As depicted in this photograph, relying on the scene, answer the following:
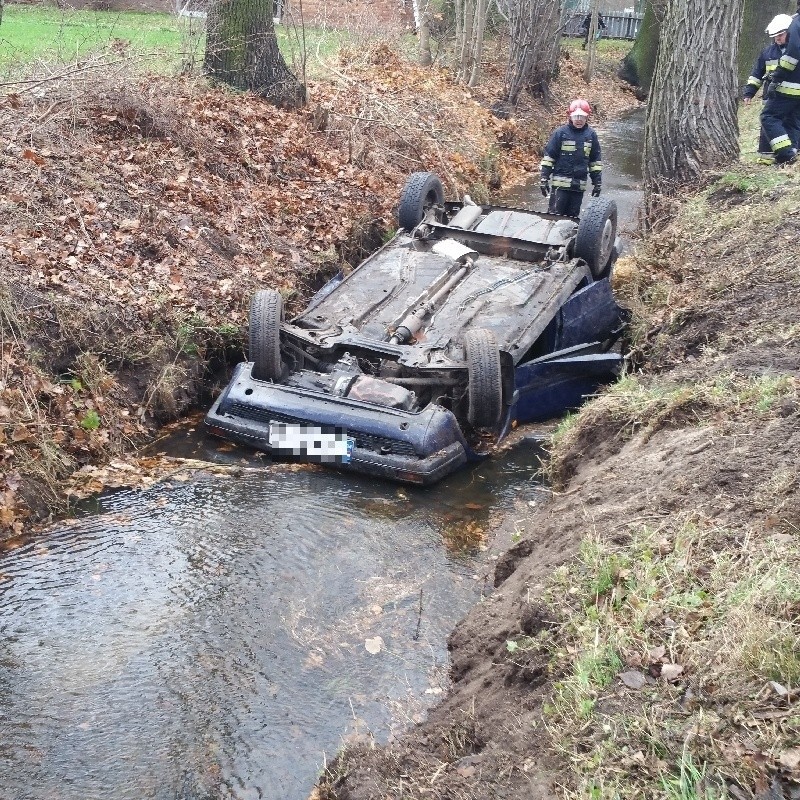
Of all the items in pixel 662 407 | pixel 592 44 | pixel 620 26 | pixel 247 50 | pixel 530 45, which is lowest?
pixel 662 407

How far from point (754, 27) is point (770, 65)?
1334 cm

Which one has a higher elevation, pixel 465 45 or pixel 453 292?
pixel 465 45

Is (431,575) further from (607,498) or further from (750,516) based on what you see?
(750,516)

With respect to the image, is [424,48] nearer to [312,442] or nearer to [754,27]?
[754,27]

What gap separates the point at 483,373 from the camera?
744 cm

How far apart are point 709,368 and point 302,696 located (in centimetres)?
372

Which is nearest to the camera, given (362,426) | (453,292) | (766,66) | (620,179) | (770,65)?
(362,426)

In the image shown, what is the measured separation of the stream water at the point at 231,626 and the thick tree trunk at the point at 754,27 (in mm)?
19234

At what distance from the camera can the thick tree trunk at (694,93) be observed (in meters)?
11.3

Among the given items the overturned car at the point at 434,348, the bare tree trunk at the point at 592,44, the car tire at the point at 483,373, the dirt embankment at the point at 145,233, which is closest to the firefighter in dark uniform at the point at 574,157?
the overturned car at the point at 434,348

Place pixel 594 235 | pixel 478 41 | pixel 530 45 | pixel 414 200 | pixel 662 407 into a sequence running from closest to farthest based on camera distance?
pixel 662 407, pixel 594 235, pixel 414 200, pixel 478 41, pixel 530 45

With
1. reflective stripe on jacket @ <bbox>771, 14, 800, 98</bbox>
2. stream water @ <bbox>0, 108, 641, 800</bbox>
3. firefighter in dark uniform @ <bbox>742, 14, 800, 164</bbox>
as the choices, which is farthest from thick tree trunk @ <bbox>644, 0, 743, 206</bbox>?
stream water @ <bbox>0, 108, 641, 800</bbox>

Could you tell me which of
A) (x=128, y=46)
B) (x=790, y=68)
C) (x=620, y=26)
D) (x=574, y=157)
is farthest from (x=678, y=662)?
(x=620, y=26)

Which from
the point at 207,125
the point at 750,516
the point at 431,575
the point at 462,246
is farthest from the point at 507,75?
the point at 750,516
